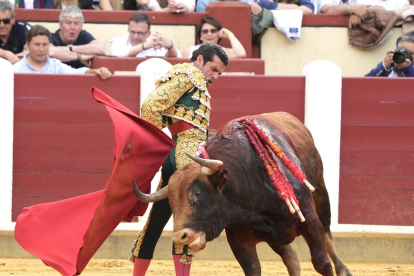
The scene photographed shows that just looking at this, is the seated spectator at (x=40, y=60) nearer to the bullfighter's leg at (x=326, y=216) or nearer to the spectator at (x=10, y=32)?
the spectator at (x=10, y=32)

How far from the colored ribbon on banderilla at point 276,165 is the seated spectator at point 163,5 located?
3318 mm

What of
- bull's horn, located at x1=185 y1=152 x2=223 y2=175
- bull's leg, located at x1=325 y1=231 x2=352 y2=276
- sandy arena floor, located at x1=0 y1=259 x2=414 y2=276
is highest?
bull's horn, located at x1=185 y1=152 x2=223 y2=175

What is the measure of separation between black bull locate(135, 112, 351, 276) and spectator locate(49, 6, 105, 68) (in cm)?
239

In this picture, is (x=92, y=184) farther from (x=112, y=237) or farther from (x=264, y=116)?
(x=264, y=116)

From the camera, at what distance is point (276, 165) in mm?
3566

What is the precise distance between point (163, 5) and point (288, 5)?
1.17m

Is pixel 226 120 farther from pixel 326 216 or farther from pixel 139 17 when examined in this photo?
pixel 326 216

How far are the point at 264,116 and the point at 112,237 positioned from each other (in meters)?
1.96

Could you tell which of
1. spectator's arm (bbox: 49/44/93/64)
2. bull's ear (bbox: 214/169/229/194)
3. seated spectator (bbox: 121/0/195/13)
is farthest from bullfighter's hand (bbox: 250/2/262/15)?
bull's ear (bbox: 214/169/229/194)

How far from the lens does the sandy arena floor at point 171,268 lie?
504 cm

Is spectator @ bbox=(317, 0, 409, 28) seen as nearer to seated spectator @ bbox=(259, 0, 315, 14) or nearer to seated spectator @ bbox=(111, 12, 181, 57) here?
seated spectator @ bbox=(259, 0, 315, 14)

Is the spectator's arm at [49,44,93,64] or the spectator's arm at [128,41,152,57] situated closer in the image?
the spectator's arm at [49,44,93,64]

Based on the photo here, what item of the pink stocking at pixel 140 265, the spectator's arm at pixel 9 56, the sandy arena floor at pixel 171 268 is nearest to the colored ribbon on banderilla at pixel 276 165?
the pink stocking at pixel 140 265

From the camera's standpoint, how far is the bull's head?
313cm
